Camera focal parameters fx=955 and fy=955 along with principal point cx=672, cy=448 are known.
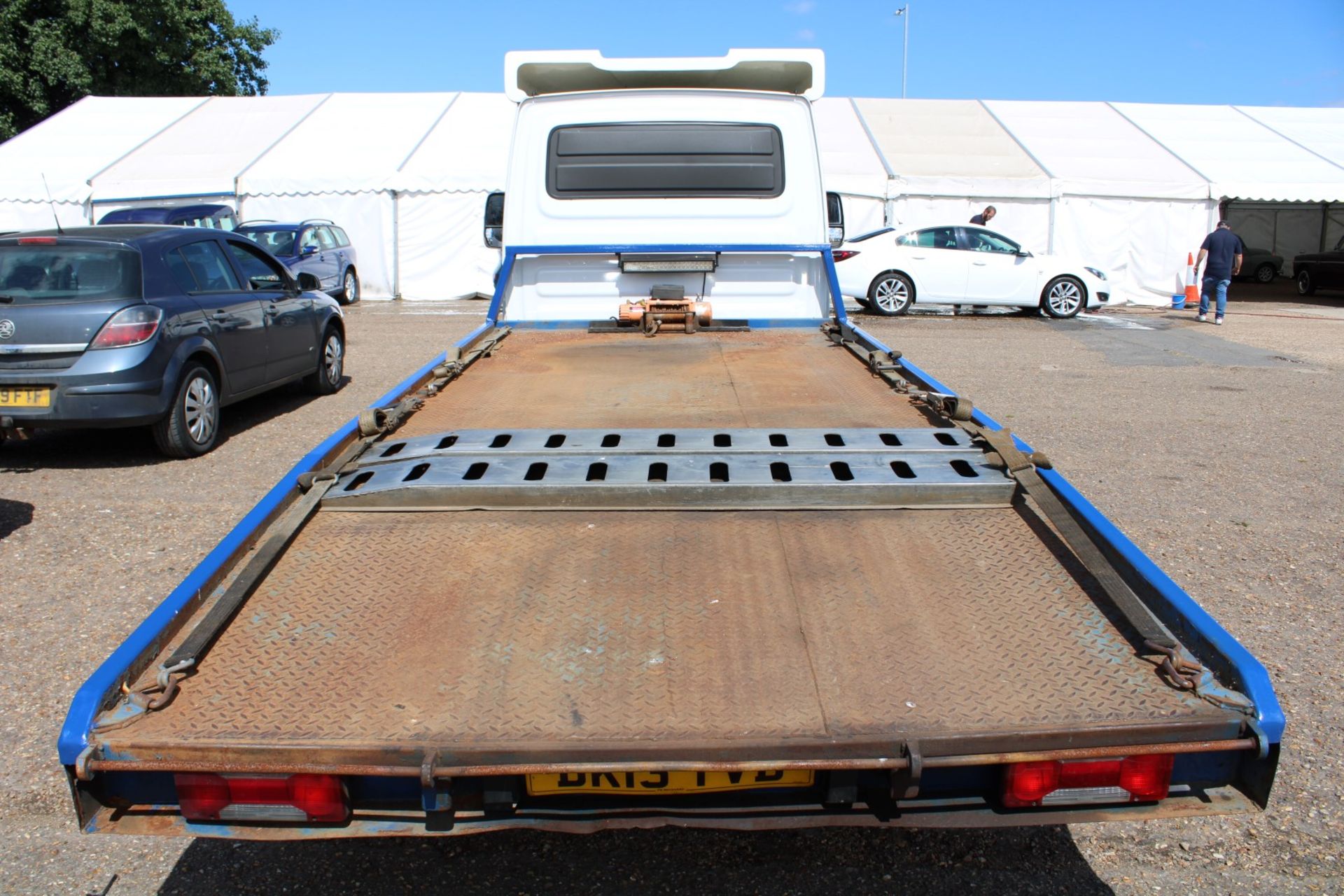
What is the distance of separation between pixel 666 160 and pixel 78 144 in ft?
68.6

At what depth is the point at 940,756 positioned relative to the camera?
1.81m

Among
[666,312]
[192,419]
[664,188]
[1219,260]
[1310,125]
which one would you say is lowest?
[192,419]

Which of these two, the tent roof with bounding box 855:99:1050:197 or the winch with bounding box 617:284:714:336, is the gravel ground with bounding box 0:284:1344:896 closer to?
the winch with bounding box 617:284:714:336

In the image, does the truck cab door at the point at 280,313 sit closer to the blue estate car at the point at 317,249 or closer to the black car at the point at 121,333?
the black car at the point at 121,333

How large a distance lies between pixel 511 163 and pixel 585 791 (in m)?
4.30

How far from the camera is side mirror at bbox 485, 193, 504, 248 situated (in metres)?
6.05

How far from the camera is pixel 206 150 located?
20.5 m

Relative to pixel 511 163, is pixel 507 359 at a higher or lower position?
lower

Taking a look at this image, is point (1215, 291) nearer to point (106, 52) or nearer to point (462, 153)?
point (462, 153)

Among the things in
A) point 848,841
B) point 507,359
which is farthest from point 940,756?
point 507,359

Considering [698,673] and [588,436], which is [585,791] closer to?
[698,673]

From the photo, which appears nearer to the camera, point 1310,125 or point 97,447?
point 97,447

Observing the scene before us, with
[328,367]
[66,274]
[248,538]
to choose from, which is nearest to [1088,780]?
[248,538]

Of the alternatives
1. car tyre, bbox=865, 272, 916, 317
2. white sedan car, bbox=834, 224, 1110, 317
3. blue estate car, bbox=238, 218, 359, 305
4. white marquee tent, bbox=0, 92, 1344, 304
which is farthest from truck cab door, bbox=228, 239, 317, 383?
white marquee tent, bbox=0, 92, 1344, 304
